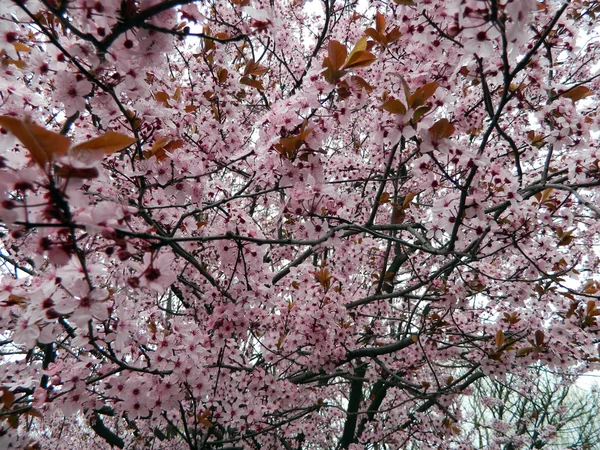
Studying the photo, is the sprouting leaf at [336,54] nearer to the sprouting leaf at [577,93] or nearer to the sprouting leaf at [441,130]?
the sprouting leaf at [441,130]

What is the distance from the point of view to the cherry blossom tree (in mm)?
1250

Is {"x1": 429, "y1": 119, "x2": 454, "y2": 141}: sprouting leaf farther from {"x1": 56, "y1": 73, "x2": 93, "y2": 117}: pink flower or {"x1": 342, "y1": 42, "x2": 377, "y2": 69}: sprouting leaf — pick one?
{"x1": 56, "y1": 73, "x2": 93, "y2": 117}: pink flower

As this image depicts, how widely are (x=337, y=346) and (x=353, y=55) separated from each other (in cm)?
256

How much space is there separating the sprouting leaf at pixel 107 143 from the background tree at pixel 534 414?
8215mm

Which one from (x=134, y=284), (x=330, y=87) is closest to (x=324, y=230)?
(x=330, y=87)

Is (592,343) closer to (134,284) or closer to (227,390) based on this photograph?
(227,390)

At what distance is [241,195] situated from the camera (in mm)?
2230

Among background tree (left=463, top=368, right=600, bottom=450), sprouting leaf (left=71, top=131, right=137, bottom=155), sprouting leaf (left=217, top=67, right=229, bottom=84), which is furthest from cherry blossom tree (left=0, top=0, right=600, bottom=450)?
background tree (left=463, top=368, right=600, bottom=450)

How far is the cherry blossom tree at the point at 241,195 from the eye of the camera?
4.10ft

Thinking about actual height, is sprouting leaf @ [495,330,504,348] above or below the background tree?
below

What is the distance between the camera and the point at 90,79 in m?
1.64

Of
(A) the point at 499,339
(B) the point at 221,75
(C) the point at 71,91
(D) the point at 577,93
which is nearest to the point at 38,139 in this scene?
(C) the point at 71,91

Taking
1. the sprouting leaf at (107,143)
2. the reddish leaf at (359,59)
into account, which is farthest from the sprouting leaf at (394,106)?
the sprouting leaf at (107,143)

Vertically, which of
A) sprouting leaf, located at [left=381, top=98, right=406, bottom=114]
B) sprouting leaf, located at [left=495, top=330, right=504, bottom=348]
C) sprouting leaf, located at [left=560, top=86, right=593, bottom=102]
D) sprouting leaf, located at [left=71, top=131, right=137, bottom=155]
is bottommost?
sprouting leaf, located at [left=71, top=131, right=137, bottom=155]
